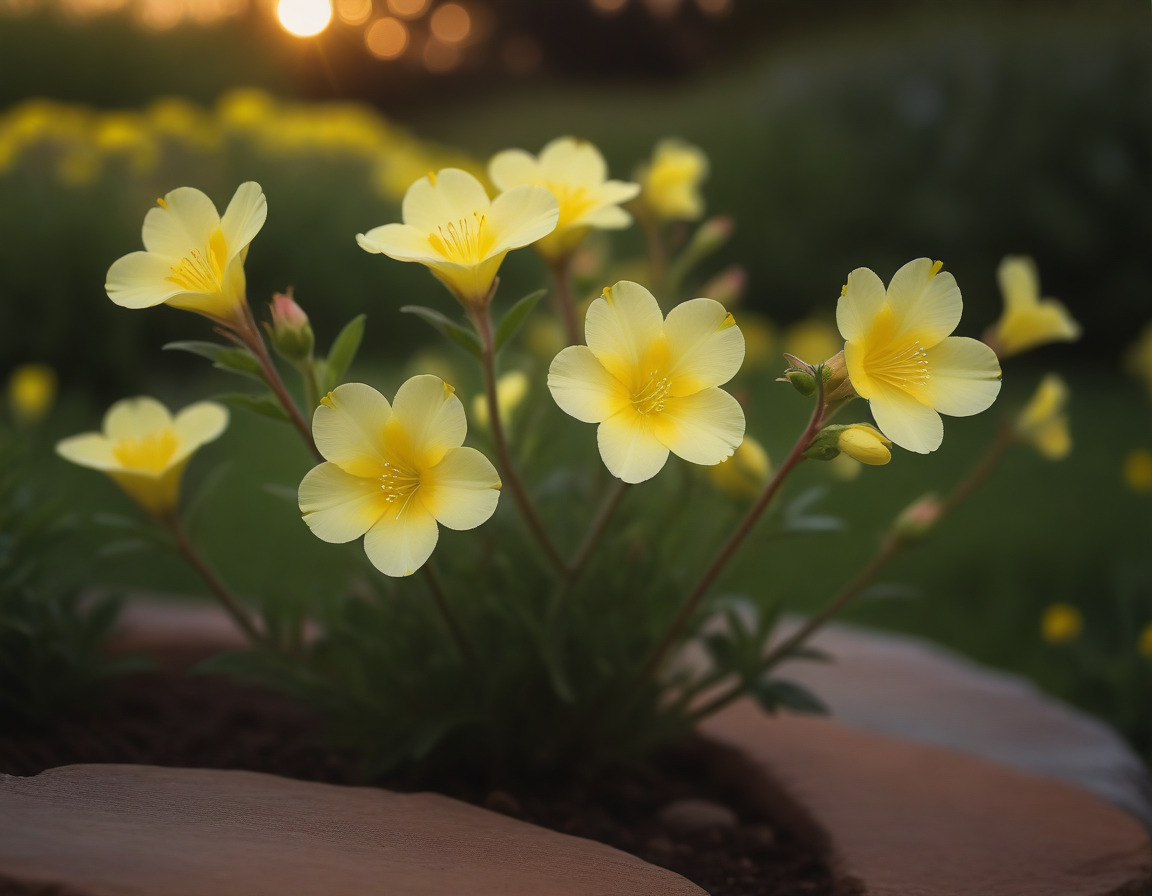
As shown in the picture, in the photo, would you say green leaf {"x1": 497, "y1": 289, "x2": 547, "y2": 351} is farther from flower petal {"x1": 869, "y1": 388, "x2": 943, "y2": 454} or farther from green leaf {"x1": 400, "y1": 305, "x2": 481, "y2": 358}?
flower petal {"x1": 869, "y1": 388, "x2": 943, "y2": 454}

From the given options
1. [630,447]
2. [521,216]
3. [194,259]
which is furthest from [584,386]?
[194,259]

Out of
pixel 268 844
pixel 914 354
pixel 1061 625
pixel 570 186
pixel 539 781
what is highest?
pixel 1061 625

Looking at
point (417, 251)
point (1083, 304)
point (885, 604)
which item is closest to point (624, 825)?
point (417, 251)

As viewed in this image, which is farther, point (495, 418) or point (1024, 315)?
point (1024, 315)

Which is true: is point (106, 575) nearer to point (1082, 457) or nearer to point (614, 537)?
point (614, 537)

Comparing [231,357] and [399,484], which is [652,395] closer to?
[399,484]

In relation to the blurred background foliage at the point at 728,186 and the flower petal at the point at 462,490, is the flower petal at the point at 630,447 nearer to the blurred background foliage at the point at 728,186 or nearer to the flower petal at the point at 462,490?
the flower petal at the point at 462,490

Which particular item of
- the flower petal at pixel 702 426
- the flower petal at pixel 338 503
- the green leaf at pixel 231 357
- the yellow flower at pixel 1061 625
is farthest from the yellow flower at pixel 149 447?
the yellow flower at pixel 1061 625
